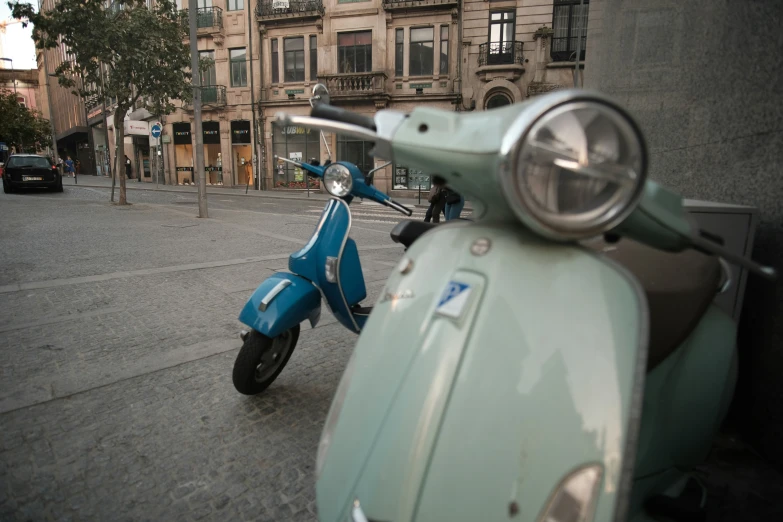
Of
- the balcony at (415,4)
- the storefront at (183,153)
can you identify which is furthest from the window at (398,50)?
the storefront at (183,153)

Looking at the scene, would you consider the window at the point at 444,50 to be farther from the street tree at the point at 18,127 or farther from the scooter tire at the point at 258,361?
the street tree at the point at 18,127

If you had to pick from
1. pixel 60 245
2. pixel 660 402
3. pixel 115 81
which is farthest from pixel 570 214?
pixel 115 81

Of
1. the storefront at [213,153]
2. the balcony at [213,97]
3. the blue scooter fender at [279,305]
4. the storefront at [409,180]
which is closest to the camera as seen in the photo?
the blue scooter fender at [279,305]

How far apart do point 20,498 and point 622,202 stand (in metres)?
2.39

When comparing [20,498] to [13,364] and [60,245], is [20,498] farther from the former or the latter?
[60,245]

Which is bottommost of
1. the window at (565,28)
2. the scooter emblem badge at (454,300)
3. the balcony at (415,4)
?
the scooter emblem badge at (454,300)

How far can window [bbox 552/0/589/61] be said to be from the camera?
21.3 m

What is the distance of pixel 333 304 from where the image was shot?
110 inches

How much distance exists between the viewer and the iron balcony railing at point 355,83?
23.6 meters

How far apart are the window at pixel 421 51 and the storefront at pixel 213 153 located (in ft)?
39.9

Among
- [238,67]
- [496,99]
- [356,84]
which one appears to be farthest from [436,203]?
[238,67]

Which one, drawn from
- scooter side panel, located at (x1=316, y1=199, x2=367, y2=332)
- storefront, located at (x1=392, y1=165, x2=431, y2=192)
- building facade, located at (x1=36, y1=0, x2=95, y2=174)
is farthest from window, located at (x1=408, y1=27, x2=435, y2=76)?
building facade, located at (x1=36, y1=0, x2=95, y2=174)

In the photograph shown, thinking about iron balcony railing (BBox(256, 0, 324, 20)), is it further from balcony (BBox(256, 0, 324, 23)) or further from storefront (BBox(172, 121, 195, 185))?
storefront (BBox(172, 121, 195, 185))

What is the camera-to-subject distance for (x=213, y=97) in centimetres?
2745
